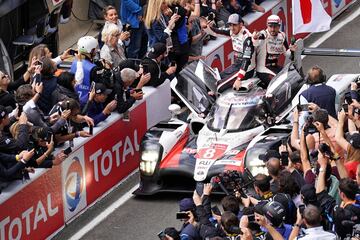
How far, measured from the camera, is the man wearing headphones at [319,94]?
20.5 m

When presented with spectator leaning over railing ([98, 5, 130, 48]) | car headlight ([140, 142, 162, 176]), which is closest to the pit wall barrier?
car headlight ([140, 142, 162, 176])

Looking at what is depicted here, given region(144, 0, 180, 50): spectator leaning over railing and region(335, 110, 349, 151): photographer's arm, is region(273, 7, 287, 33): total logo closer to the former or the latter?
region(144, 0, 180, 50): spectator leaning over railing

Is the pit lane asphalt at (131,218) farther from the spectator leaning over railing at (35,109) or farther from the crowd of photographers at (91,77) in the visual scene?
the spectator leaning over railing at (35,109)

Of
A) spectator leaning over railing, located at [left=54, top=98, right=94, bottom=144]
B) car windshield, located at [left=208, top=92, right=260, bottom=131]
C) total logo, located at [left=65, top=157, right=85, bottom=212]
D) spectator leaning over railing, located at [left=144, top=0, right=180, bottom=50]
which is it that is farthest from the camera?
spectator leaning over railing, located at [left=144, top=0, right=180, bottom=50]

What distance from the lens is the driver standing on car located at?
2264 centimetres

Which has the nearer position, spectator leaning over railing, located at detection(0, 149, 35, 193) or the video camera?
the video camera

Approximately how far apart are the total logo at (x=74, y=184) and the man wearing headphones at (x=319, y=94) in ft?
10.8

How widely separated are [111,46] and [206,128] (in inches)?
86.1

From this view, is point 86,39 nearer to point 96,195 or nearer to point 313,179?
A: point 96,195

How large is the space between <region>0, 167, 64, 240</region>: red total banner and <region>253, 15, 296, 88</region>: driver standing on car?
176 inches

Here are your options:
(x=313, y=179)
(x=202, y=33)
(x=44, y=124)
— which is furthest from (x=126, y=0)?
(x=313, y=179)

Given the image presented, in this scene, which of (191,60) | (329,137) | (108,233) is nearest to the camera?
(329,137)

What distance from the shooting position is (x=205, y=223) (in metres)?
16.9

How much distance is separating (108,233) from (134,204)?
1075mm
